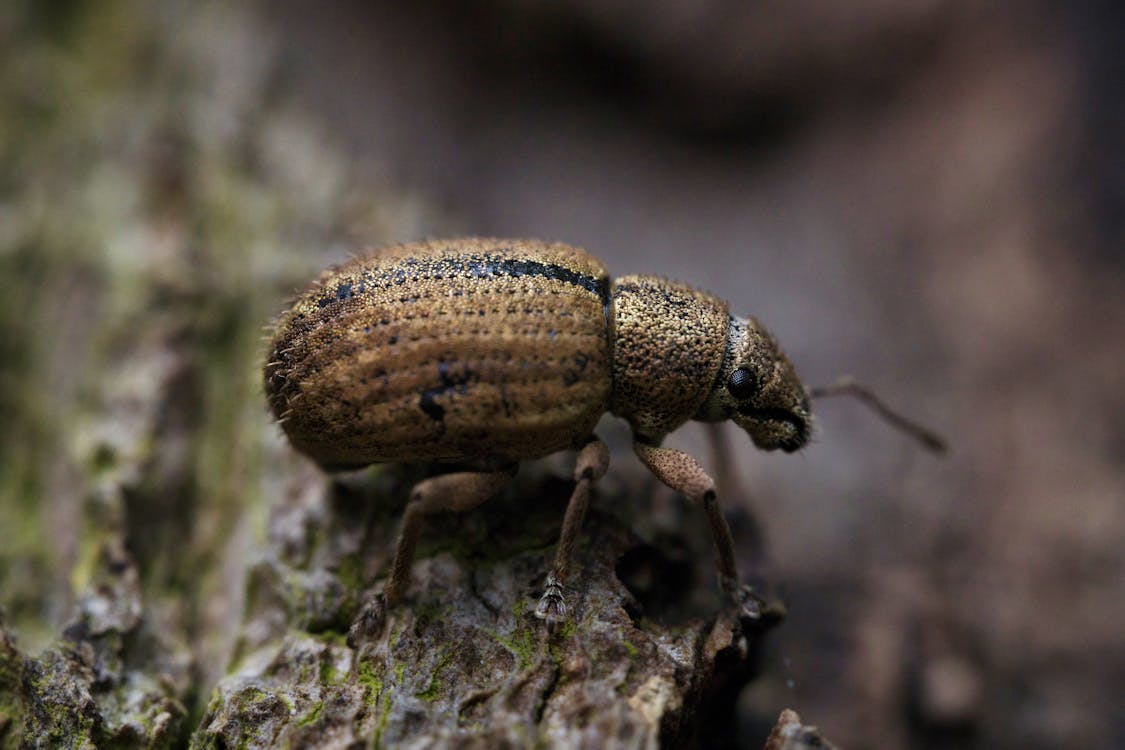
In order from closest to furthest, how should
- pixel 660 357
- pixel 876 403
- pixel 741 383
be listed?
1. pixel 660 357
2. pixel 741 383
3. pixel 876 403

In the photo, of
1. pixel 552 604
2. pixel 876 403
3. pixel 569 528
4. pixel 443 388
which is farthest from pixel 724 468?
pixel 443 388

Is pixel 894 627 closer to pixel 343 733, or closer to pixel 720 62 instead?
pixel 343 733

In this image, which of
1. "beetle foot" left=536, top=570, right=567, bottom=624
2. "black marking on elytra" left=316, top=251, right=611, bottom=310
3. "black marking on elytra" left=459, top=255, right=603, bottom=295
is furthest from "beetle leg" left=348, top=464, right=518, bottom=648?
"black marking on elytra" left=459, top=255, right=603, bottom=295

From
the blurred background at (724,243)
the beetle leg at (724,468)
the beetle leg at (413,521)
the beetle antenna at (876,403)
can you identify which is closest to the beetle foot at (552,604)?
the beetle leg at (413,521)

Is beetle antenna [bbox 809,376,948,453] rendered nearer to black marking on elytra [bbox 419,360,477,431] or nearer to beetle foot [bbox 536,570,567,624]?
beetle foot [bbox 536,570,567,624]

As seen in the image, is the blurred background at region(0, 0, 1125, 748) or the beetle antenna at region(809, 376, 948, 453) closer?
the beetle antenna at region(809, 376, 948, 453)

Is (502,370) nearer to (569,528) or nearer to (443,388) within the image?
(443,388)
